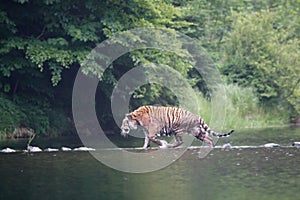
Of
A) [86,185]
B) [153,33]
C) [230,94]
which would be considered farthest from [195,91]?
[86,185]

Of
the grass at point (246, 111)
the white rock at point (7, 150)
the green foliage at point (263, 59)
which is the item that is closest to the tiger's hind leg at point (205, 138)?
the white rock at point (7, 150)

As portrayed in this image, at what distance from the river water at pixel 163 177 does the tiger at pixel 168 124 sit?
1911 millimetres

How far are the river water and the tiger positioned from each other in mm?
1911

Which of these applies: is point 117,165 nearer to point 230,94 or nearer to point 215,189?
point 215,189

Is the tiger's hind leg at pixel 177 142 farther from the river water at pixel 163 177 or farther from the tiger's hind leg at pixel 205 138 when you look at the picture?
the river water at pixel 163 177

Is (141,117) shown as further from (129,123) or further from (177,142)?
(177,142)

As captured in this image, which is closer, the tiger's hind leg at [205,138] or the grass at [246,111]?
the tiger's hind leg at [205,138]

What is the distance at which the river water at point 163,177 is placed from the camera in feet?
34.1

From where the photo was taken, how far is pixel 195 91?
2914 cm

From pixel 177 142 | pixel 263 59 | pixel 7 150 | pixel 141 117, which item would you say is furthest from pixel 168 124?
pixel 263 59

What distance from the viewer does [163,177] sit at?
12383 millimetres

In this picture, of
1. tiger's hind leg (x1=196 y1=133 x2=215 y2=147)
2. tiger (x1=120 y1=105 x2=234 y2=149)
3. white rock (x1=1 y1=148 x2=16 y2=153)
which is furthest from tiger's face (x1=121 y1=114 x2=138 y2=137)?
white rock (x1=1 y1=148 x2=16 y2=153)

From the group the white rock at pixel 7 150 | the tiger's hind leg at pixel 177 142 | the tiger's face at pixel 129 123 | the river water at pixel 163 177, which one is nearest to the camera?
the river water at pixel 163 177

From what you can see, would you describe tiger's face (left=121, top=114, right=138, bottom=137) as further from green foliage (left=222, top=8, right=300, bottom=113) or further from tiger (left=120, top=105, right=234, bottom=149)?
green foliage (left=222, top=8, right=300, bottom=113)
